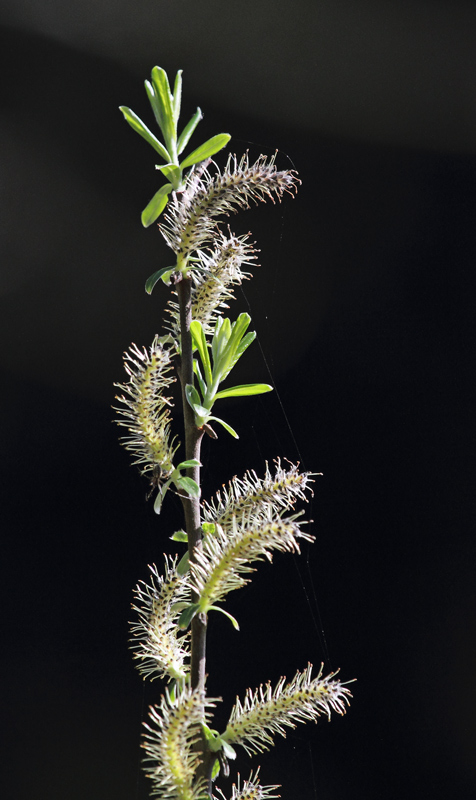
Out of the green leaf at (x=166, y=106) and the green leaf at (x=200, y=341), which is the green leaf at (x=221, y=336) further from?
the green leaf at (x=166, y=106)

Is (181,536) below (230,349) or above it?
below

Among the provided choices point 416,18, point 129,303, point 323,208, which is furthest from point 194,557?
point 416,18

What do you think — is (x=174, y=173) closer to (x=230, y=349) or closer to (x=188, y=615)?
(x=230, y=349)

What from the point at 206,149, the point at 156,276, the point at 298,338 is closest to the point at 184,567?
the point at 156,276

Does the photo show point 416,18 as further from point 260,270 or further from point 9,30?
point 9,30

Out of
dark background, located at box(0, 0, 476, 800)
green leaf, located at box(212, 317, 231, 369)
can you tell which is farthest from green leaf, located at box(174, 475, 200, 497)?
dark background, located at box(0, 0, 476, 800)

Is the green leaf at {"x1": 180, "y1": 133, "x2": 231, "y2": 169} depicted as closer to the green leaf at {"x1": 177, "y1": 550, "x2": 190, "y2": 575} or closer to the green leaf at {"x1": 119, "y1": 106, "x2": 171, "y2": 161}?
→ the green leaf at {"x1": 119, "y1": 106, "x2": 171, "y2": 161}
